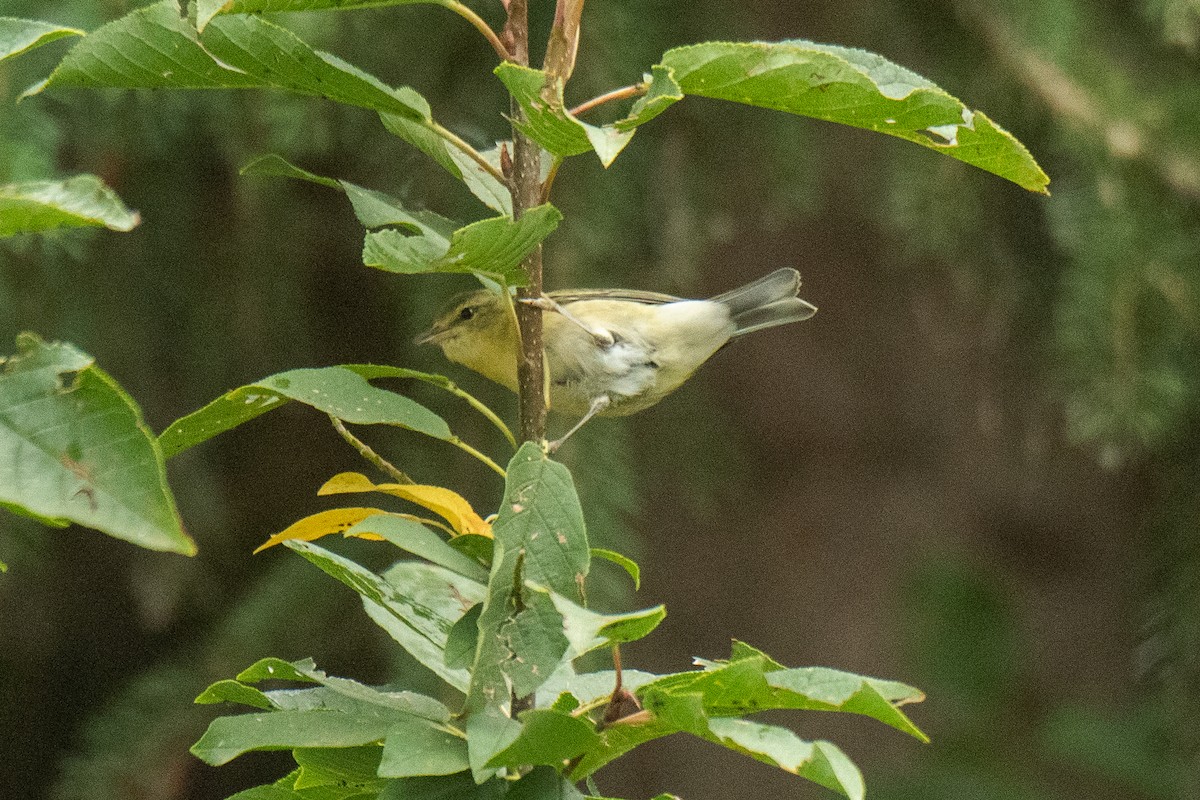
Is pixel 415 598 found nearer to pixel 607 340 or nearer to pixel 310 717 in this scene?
pixel 310 717

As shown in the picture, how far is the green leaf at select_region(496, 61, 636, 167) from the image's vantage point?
64cm

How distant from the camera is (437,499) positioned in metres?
0.80

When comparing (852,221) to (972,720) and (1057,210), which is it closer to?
(972,720)

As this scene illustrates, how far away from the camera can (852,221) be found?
3.77 meters

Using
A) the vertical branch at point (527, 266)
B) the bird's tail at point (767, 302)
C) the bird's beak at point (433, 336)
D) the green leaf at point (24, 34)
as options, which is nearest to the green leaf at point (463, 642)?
the vertical branch at point (527, 266)

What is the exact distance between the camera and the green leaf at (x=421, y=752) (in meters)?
0.65

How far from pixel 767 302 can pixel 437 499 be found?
3.81 feet

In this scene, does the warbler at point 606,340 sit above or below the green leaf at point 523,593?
below

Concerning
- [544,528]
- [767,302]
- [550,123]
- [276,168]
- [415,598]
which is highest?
[550,123]

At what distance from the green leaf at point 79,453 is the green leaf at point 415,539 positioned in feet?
0.57

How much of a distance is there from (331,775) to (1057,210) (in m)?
1.47

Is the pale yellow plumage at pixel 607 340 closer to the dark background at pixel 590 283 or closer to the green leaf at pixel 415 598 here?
the dark background at pixel 590 283

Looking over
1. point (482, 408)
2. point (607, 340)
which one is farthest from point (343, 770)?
point (607, 340)

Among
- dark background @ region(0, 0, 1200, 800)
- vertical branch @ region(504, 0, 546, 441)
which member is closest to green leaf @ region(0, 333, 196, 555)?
vertical branch @ region(504, 0, 546, 441)
